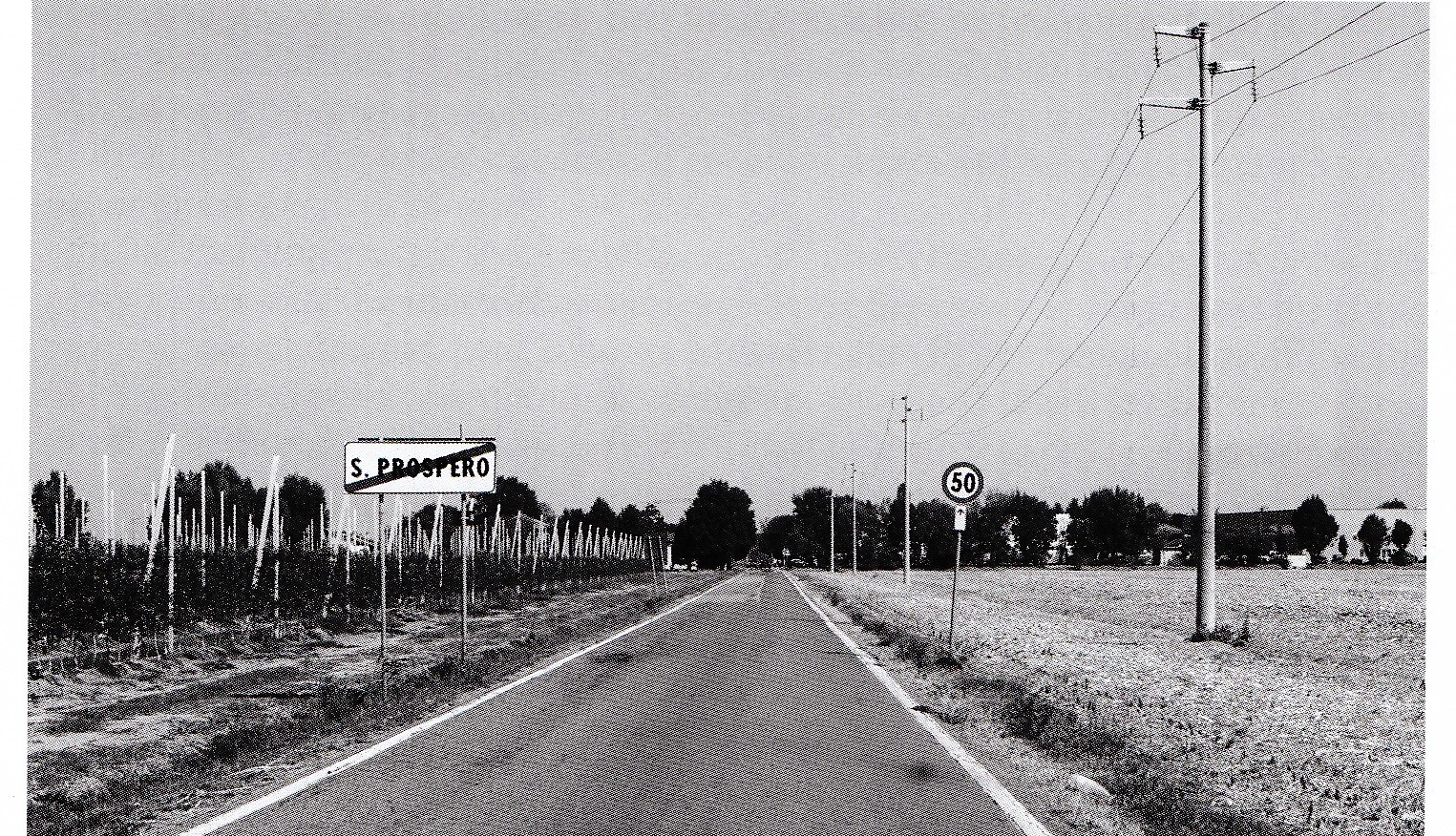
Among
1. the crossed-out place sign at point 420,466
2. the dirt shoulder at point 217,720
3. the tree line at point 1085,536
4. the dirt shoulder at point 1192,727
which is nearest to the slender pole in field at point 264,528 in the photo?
the dirt shoulder at point 217,720

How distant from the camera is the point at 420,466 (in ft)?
57.4

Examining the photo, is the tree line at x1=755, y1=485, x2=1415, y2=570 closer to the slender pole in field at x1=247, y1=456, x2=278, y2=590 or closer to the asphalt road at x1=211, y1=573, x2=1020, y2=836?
the slender pole in field at x1=247, y1=456, x2=278, y2=590

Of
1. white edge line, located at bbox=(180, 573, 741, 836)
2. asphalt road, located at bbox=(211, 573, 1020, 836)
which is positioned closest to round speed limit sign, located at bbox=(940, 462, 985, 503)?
asphalt road, located at bbox=(211, 573, 1020, 836)

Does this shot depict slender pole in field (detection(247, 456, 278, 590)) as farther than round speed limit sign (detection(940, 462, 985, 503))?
Yes

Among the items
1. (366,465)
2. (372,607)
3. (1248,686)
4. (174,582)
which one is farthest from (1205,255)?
(372,607)

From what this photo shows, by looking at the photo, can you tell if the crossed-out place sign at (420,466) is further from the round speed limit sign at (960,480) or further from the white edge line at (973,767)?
the round speed limit sign at (960,480)

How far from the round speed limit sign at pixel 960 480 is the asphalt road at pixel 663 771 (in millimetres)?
5220

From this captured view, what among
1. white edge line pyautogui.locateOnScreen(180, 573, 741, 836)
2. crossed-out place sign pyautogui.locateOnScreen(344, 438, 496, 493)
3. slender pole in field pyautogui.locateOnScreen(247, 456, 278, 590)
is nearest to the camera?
white edge line pyautogui.locateOnScreen(180, 573, 741, 836)

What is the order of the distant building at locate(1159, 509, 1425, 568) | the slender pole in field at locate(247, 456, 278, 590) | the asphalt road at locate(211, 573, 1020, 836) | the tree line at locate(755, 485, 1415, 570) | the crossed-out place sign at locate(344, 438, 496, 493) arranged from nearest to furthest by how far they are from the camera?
1. the asphalt road at locate(211, 573, 1020, 836)
2. the crossed-out place sign at locate(344, 438, 496, 493)
3. the slender pole in field at locate(247, 456, 278, 590)
4. the distant building at locate(1159, 509, 1425, 568)
5. the tree line at locate(755, 485, 1415, 570)

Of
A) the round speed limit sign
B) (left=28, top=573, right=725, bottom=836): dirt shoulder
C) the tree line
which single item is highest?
the round speed limit sign

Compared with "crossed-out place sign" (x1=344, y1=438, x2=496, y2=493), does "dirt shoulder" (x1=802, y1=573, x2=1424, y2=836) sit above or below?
below

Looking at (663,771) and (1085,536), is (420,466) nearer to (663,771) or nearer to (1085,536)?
(663,771)

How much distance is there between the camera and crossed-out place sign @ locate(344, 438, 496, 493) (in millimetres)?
17047

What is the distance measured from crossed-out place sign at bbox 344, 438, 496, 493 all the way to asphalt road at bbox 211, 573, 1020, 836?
323cm
